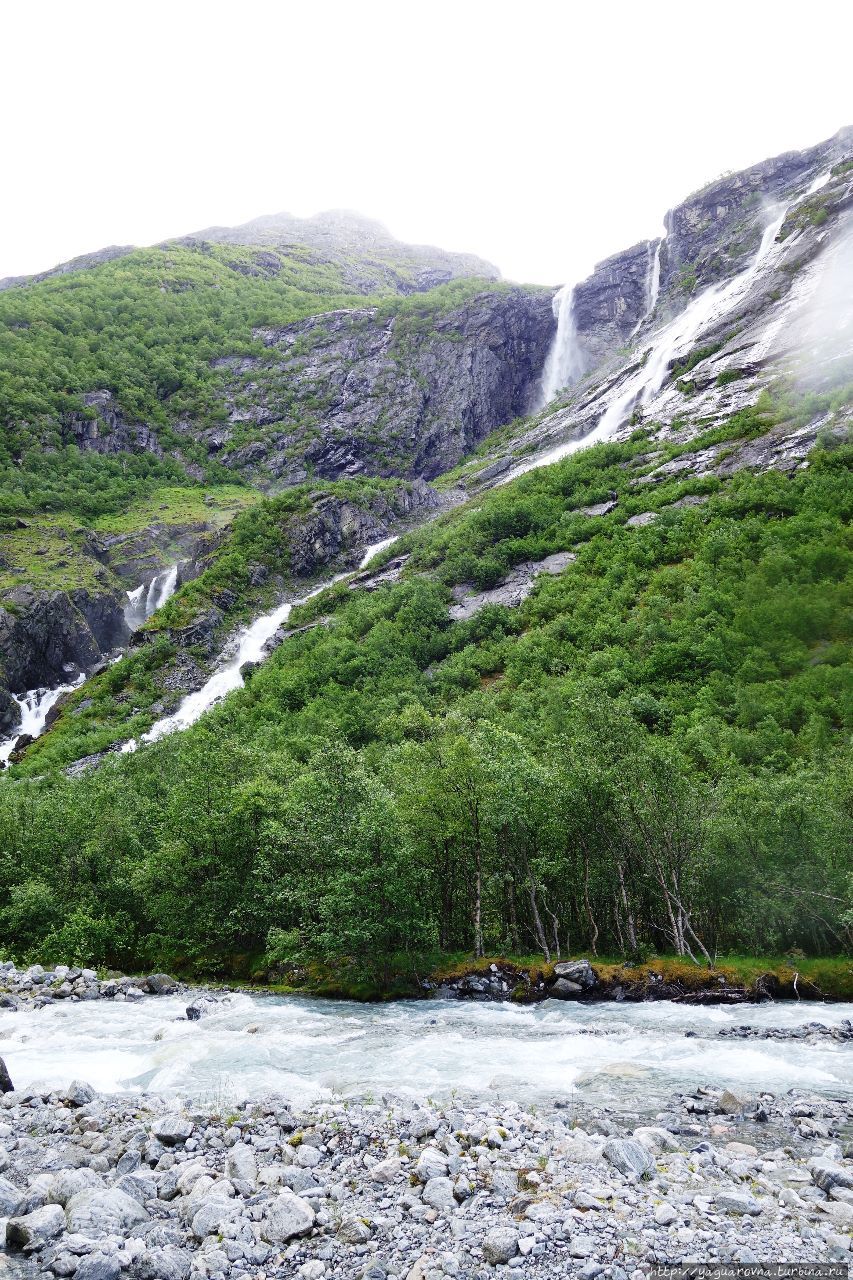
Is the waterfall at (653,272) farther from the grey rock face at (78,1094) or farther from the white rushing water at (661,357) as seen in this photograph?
the grey rock face at (78,1094)

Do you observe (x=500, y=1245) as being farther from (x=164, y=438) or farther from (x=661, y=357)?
(x=164, y=438)

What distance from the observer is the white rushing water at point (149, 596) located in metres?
121

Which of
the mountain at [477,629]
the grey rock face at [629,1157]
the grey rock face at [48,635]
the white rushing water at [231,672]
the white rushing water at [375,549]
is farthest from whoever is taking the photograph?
the white rushing water at [375,549]

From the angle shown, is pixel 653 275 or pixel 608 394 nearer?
pixel 608 394

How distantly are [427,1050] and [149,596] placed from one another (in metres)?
118

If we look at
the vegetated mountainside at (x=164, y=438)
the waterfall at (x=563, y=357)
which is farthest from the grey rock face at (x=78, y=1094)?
the waterfall at (x=563, y=357)

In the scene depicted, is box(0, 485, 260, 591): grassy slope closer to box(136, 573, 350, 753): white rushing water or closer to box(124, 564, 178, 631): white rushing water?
box(124, 564, 178, 631): white rushing water

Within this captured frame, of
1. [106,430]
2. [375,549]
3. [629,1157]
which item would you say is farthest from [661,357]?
[629,1157]

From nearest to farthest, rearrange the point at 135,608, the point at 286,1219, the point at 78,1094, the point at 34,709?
the point at 286,1219 < the point at 78,1094 < the point at 34,709 < the point at 135,608

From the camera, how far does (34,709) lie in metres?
96.1

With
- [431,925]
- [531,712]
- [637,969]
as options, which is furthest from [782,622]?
[431,925]

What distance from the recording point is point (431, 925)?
30750mm

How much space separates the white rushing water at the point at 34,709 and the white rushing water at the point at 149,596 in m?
19.7

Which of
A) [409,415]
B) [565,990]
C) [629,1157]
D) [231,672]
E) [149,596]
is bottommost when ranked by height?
[565,990]
